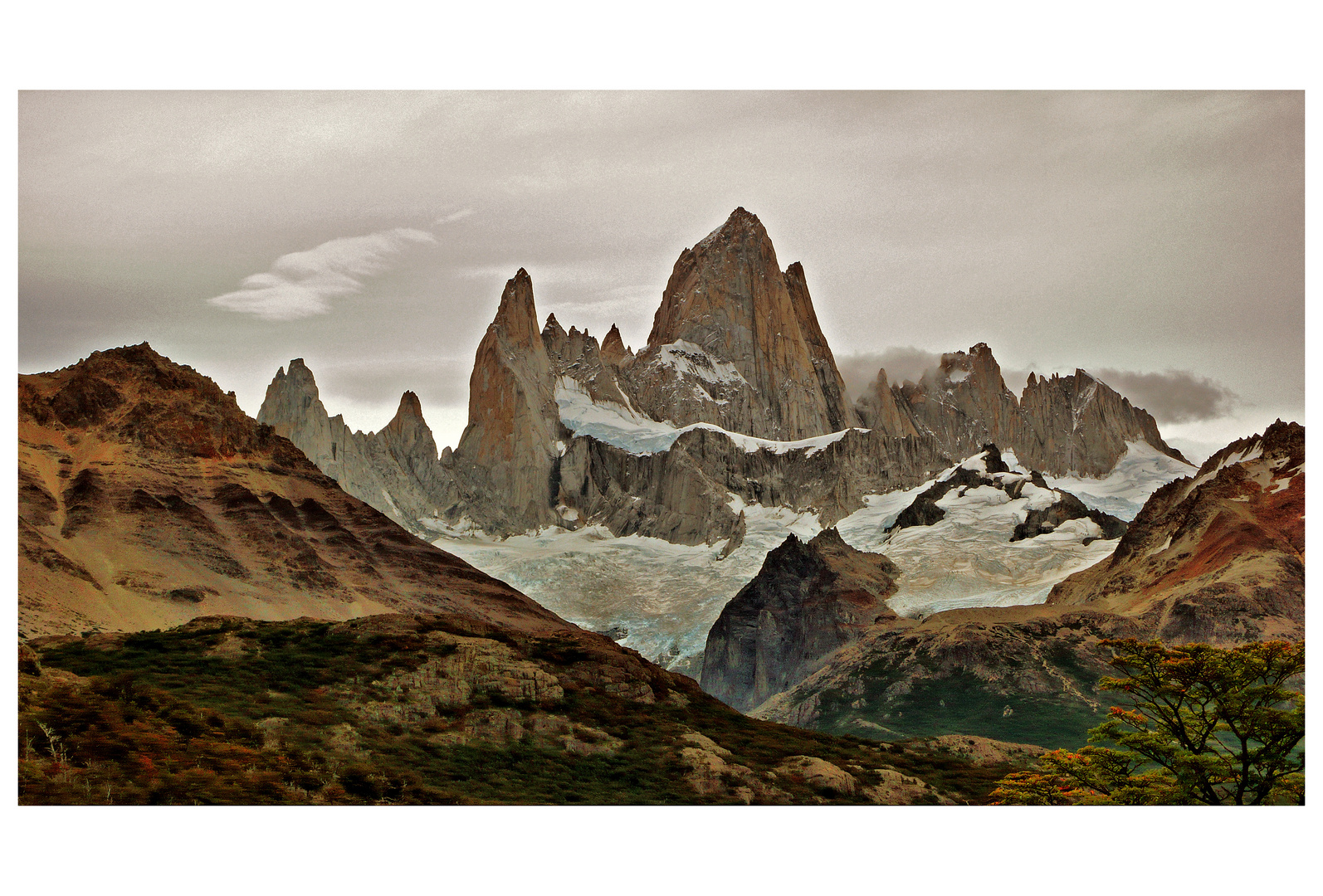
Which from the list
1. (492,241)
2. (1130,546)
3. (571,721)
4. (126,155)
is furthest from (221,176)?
(1130,546)

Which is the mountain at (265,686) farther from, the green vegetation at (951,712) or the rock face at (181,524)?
the green vegetation at (951,712)

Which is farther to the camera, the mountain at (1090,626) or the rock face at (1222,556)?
the mountain at (1090,626)

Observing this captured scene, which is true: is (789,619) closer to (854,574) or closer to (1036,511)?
(854,574)

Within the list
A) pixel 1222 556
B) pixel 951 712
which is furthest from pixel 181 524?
pixel 1222 556

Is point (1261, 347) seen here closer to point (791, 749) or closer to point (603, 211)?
point (791, 749)

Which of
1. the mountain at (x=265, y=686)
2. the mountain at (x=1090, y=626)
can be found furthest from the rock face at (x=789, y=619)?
the mountain at (x=265, y=686)

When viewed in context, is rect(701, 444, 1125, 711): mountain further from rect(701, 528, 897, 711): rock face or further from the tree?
the tree
